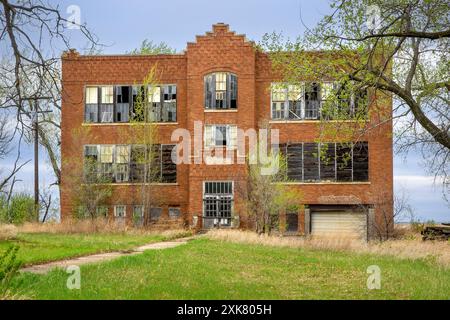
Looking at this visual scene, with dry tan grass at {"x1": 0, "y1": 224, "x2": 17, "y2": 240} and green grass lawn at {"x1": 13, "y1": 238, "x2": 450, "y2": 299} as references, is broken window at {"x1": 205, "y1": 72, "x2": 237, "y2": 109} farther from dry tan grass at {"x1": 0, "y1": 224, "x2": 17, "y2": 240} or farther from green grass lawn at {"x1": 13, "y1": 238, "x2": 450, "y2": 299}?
green grass lawn at {"x1": 13, "y1": 238, "x2": 450, "y2": 299}

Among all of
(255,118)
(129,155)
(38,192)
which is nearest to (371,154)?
(255,118)

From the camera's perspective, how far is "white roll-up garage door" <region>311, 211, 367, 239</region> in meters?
40.5

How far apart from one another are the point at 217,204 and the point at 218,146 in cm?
365

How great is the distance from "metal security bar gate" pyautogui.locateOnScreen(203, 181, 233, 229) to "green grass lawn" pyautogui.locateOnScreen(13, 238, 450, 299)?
18748 millimetres

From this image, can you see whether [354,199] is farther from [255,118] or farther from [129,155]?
[129,155]

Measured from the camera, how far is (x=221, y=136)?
40.7 m

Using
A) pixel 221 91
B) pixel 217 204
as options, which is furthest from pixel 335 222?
pixel 221 91

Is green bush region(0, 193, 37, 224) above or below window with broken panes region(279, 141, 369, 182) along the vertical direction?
below

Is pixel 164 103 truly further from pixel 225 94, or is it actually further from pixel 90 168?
pixel 90 168

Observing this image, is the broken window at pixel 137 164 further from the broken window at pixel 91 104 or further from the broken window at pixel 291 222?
the broken window at pixel 291 222

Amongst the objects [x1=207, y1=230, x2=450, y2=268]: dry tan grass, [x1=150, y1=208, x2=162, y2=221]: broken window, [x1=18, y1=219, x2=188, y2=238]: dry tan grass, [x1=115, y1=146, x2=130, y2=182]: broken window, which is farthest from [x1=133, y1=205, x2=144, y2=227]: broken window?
[x1=207, y1=230, x2=450, y2=268]: dry tan grass

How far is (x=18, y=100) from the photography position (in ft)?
48.0
